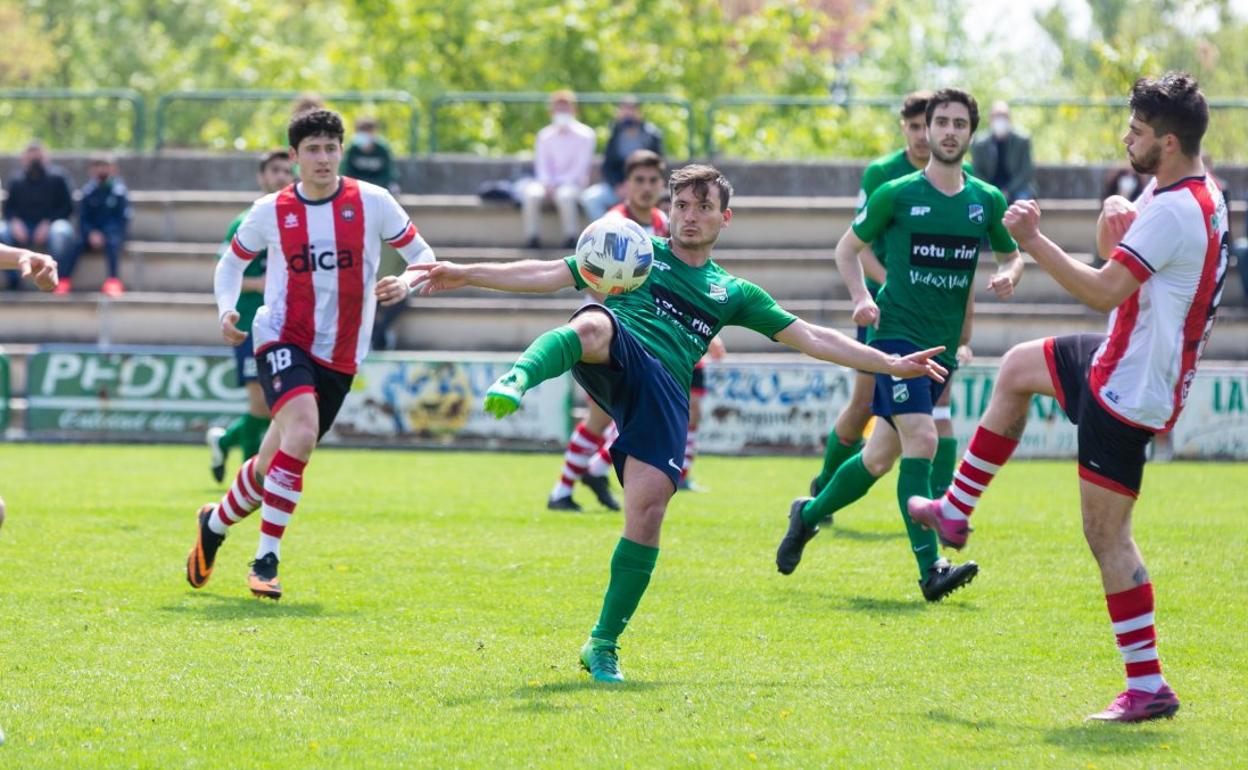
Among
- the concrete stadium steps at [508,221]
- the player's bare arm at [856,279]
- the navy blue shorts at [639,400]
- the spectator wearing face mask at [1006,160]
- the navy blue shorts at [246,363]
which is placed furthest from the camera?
the concrete stadium steps at [508,221]

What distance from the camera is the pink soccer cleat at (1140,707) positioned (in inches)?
230

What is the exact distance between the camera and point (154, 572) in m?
9.12

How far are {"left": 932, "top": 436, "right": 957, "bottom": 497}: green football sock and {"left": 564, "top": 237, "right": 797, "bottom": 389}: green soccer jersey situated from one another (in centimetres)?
376

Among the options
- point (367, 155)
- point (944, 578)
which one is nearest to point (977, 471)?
point (944, 578)

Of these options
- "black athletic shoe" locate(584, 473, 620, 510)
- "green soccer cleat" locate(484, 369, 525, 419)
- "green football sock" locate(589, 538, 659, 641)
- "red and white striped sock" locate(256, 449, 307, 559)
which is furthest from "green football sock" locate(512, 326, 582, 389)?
"black athletic shoe" locate(584, 473, 620, 510)

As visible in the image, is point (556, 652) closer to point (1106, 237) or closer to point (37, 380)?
point (1106, 237)

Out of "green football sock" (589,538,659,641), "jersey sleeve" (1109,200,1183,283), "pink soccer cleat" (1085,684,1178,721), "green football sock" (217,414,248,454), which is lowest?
"green football sock" (217,414,248,454)

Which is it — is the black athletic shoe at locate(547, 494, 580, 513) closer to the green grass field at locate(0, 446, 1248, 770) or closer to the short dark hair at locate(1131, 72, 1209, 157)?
the green grass field at locate(0, 446, 1248, 770)

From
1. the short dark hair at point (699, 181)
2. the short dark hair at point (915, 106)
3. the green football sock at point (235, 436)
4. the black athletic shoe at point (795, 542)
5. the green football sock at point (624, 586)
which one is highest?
the short dark hair at point (915, 106)

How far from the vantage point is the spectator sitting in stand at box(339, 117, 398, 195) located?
20828 millimetres

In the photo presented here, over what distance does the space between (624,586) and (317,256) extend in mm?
3123

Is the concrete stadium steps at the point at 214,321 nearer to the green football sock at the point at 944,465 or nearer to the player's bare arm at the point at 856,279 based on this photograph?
the green football sock at the point at 944,465

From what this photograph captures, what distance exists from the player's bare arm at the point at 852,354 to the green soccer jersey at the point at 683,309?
8 cm

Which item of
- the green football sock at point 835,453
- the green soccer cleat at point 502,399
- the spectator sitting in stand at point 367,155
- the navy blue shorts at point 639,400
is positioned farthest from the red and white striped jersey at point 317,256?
the spectator sitting in stand at point 367,155
